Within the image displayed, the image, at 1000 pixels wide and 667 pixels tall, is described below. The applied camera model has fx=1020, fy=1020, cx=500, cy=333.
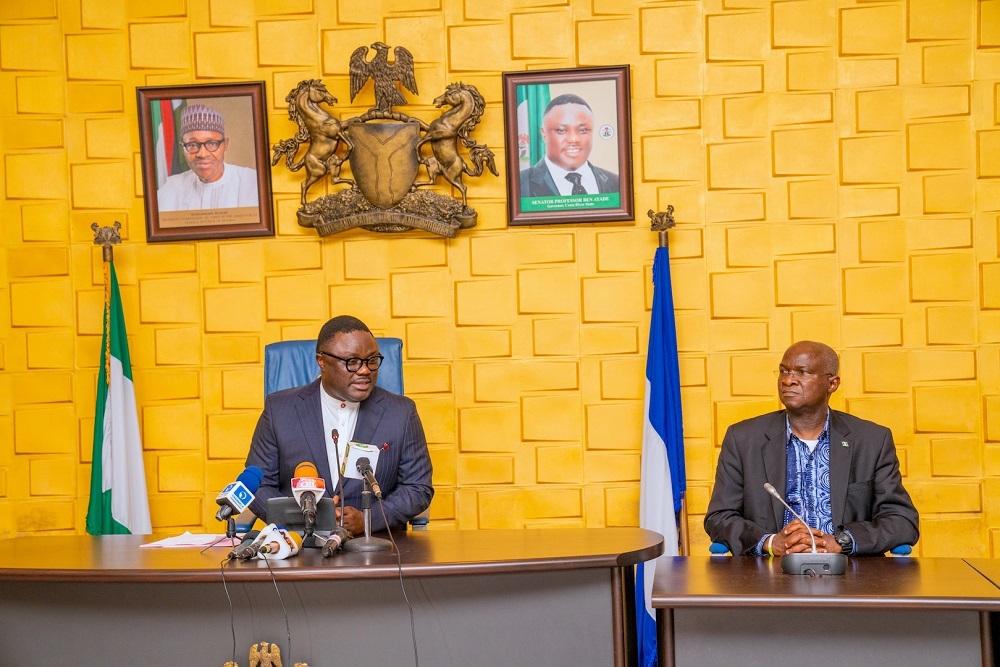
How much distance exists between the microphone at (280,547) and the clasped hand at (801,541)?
1.50m

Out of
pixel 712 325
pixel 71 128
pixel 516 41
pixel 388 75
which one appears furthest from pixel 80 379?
pixel 712 325

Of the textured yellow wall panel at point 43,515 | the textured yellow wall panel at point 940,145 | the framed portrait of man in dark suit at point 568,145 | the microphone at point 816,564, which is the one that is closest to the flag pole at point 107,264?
the textured yellow wall panel at point 43,515

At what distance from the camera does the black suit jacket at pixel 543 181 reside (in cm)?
502

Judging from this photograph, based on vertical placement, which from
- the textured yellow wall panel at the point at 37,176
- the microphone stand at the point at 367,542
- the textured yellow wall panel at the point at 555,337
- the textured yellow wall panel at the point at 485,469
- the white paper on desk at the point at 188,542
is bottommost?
the textured yellow wall panel at the point at 485,469

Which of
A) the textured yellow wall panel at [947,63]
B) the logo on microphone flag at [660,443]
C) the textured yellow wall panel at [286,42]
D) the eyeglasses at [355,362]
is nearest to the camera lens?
the eyeglasses at [355,362]

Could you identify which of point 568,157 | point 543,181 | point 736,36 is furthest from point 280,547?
point 736,36

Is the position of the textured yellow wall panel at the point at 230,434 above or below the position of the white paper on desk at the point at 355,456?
below

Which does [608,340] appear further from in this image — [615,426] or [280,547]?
[280,547]

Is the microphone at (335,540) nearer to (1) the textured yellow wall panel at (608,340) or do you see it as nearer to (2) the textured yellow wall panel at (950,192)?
(1) the textured yellow wall panel at (608,340)

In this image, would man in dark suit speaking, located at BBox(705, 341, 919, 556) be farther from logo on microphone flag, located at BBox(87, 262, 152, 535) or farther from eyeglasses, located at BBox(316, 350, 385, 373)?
logo on microphone flag, located at BBox(87, 262, 152, 535)

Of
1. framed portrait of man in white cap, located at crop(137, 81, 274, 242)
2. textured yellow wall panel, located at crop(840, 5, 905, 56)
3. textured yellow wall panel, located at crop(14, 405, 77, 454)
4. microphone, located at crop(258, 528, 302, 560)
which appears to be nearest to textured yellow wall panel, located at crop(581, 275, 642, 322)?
textured yellow wall panel, located at crop(840, 5, 905, 56)

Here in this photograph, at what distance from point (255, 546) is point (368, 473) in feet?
1.28

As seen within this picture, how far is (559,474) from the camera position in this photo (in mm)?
5070

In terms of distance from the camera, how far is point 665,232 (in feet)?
16.0
